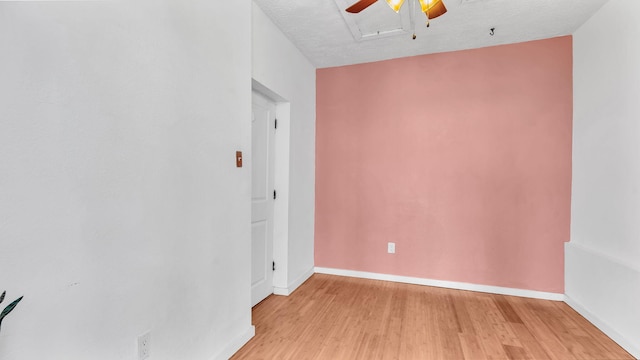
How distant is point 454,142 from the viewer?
3.21 meters

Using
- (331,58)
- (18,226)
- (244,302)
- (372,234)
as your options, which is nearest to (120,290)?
(18,226)

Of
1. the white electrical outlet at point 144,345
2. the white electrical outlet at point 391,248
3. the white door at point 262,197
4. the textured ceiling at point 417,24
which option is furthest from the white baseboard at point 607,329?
the white electrical outlet at point 144,345

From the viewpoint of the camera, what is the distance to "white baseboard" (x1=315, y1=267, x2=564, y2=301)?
2.93m

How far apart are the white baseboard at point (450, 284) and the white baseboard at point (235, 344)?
1.57 m

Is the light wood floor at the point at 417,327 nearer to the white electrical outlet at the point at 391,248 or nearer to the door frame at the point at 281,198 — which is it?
the door frame at the point at 281,198

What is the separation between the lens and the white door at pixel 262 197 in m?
2.74

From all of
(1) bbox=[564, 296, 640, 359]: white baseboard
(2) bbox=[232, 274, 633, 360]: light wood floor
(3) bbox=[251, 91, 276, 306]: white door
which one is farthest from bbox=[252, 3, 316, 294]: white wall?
(1) bbox=[564, 296, 640, 359]: white baseboard

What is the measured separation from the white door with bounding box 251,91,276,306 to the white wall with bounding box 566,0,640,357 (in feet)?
9.26

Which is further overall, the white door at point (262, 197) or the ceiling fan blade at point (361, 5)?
the white door at point (262, 197)

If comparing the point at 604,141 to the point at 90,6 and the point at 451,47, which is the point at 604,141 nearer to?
the point at 451,47

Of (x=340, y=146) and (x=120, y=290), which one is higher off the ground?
(x=340, y=146)

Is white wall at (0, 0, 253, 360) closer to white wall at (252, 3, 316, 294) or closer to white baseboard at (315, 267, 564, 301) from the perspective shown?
white wall at (252, 3, 316, 294)

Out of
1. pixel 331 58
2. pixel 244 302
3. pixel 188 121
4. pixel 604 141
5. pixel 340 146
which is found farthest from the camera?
pixel 340 146

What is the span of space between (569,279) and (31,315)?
12.6ft
